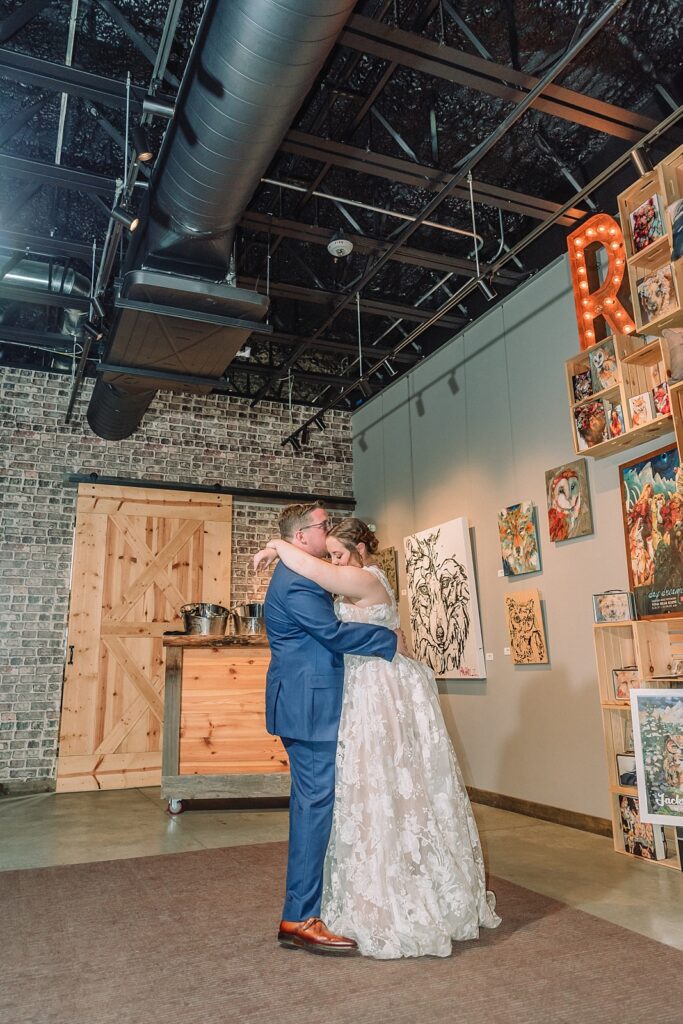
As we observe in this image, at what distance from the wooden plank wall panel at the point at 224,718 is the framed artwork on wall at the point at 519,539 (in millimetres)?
2286

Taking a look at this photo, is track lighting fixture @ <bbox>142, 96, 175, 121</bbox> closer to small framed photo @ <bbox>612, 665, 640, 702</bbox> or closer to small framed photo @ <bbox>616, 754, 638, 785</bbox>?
small framed photo @ <bbox>612, 665, 640, 702</bbox>

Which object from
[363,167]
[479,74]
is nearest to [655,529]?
[479,74]

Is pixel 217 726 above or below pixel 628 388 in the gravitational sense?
below

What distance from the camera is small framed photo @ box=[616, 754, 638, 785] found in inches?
170

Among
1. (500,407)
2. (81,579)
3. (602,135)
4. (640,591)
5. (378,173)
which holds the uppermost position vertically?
(602,135)

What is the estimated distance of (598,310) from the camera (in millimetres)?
4941

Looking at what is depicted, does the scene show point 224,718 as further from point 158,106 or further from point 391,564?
point 158,106

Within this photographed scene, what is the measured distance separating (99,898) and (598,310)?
4616 mm

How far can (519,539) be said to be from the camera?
5906 millimetres

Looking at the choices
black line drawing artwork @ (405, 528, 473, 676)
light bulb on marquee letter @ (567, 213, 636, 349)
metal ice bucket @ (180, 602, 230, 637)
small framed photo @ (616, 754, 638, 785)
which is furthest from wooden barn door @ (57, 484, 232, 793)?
small framed photo @ (616, 754, 638, 785)

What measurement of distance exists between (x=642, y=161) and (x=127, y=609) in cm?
633

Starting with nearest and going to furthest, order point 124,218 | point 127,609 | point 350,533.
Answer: point 350,533 < point 124,218 < point 127,609

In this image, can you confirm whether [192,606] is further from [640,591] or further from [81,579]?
[640,591]

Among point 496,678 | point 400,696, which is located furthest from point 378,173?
point 496,678
